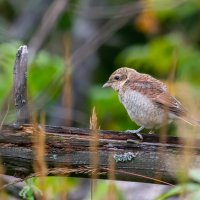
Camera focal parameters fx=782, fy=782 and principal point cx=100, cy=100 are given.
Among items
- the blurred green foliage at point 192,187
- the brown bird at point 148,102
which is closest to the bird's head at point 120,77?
the brown bird at point 148,102

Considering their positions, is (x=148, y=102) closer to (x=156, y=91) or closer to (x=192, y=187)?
(x=156, y=91)

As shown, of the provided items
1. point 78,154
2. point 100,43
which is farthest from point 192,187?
point 100,43

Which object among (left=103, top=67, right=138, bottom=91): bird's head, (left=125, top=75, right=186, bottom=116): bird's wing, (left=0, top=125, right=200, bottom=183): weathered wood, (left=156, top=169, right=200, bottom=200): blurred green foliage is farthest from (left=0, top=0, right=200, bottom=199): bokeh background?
(left=156, top=169, right=200, bottom=200): blurred green foliage

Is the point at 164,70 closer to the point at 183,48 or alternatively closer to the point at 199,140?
the point at 183,48

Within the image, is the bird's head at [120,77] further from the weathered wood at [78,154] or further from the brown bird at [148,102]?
the weathered wood at [78,154]

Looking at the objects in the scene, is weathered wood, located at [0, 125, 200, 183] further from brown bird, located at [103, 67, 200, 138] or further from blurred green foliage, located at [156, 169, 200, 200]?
brown bird, located at [103, 67, 200, 138]

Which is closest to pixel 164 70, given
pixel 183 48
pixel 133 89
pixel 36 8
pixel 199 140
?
pixel 183 48
